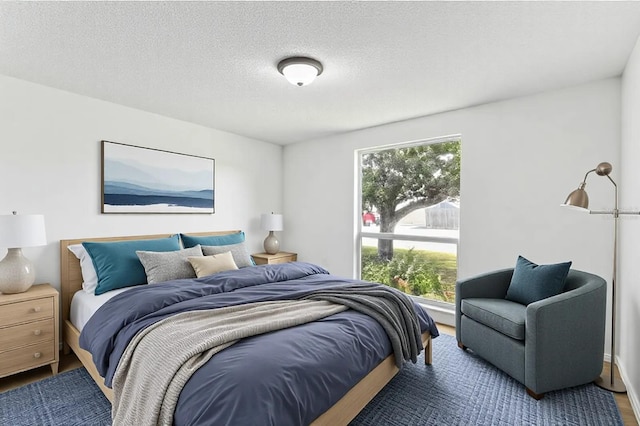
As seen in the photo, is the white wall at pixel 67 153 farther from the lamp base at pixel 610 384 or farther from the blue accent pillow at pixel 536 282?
the lamp base at pixel 610 384

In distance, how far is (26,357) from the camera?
2.37m

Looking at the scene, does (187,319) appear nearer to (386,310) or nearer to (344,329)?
(344,329)

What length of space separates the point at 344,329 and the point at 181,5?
79.2 inches

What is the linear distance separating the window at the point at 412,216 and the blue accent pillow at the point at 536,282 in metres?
0.95

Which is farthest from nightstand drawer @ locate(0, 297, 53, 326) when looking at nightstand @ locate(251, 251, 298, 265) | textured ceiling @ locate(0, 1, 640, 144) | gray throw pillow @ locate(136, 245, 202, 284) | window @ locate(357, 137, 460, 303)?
window @ locate(357, 137, 460, 303)

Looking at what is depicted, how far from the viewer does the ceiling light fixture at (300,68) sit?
7.47 feet

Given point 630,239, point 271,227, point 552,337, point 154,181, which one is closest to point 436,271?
point 552,337

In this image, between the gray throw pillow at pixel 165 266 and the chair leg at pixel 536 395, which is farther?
the gray throw pillow at pixel 165 266

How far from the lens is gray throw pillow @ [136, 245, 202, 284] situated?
109 inches

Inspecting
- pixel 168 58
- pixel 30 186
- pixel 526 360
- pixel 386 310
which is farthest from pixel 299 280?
pixel 30 186

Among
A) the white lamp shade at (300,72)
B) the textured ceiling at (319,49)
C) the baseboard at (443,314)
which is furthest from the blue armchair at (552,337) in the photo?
the white lamp shade at (300,72)

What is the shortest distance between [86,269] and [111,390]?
4.62ft

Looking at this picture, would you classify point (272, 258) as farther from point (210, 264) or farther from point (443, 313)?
point (443, 313)

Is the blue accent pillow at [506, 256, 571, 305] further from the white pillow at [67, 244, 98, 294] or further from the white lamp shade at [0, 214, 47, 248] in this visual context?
the white lamp shade at [0, 214, 47, 248]
